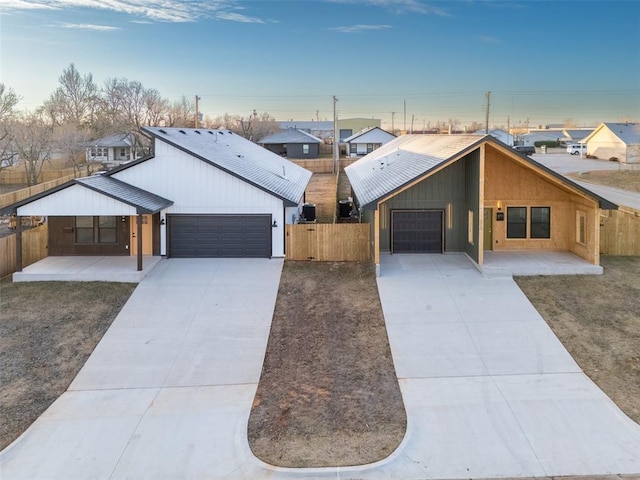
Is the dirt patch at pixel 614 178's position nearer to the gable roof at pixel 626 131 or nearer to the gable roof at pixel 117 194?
the gable roof at pixel 626 131

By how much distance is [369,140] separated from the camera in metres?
62.2

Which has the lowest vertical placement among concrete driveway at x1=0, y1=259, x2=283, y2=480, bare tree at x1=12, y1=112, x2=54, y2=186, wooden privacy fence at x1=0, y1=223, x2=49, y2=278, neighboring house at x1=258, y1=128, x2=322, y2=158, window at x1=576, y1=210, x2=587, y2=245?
concrete driveway at x1=0, y1=259, x2=283, y2=480

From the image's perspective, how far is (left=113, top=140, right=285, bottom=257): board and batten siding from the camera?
1938cm

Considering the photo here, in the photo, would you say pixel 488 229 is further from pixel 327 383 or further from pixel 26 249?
pixel 26 249

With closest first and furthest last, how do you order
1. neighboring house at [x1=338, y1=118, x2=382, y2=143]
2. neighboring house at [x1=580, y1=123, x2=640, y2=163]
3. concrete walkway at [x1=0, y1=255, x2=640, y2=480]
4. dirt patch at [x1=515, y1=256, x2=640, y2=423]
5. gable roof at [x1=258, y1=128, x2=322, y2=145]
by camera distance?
1. concrete walkway at [x1=0, y1=255, x2=640, y2=480]
2. dirt patch at [x1=515, y1=256, x2=640, y2=423]
3. neighboring house at [x1=580, y1=123, x2=640, y2=163]
4. gable roof at [x1=258, y1=128, x2=322, y2=145]
5. neighboring house at [x1=338, y1=118, x2=382, y2=143]

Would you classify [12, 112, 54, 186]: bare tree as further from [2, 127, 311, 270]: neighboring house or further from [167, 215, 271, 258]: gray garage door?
[167, 215, 271, 258]: gray garage door

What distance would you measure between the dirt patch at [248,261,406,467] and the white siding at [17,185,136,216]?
6.36m

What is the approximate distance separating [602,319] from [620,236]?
732cm

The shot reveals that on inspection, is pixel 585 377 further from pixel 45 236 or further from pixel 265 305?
pixel 45 236

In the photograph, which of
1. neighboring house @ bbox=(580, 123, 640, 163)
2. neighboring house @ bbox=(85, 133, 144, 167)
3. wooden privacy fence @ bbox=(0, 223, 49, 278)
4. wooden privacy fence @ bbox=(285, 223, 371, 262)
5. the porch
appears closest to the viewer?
the porch

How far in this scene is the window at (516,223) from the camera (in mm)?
19594

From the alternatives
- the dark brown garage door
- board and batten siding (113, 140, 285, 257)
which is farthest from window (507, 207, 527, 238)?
board and batten siding (113, 140, 285, 257)

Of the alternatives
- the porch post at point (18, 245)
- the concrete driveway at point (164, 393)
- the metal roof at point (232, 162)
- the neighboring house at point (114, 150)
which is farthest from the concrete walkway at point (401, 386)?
the neighboring house at point (114, 150)

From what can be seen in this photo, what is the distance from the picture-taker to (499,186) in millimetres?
19344
